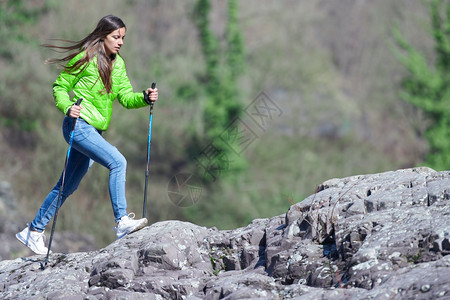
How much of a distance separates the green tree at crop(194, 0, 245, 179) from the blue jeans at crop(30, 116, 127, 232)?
86.6 feet

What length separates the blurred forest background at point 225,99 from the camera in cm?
3269

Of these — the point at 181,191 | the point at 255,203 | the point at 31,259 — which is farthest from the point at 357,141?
the point at 31,259

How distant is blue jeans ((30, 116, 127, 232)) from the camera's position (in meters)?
6.55

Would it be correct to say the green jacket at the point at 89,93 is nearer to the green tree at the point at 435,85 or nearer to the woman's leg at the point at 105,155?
the woman's leg at the point at 105,155

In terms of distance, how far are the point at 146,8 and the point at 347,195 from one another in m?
42.4

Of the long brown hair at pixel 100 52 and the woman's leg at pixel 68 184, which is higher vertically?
the long brown hair at pixel 100 52

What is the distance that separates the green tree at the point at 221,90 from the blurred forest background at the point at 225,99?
0.35ft

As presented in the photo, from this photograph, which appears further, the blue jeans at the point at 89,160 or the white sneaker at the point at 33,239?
Answer: the white sneaker at the point at 33,239

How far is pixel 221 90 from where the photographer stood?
38.7 metres

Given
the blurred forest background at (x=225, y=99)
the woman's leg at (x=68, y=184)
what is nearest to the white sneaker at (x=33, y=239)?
the woman's leg at (x=68, y=184)

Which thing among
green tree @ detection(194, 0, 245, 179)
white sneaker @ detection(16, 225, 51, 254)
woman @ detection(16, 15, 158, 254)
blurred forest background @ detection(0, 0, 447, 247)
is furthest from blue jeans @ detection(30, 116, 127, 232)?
green tree @ detection(194, 0, 245, 179)

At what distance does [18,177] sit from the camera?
106 feet

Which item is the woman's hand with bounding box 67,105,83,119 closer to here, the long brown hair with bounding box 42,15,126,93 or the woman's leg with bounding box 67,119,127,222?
the woman's leg with bounding box 67,119,127,222

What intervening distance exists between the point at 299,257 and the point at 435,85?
33074mm
